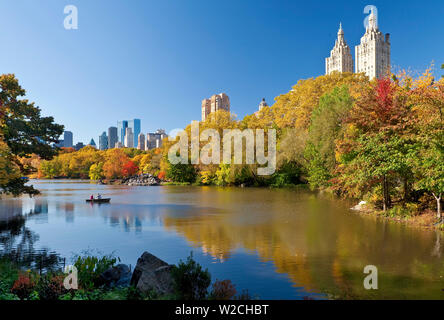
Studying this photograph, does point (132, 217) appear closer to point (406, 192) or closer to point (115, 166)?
point (406, 192)

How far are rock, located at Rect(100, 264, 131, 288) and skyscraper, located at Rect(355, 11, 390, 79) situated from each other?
148 metres

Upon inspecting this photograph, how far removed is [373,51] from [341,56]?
12.6 m

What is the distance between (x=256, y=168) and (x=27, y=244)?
125ft

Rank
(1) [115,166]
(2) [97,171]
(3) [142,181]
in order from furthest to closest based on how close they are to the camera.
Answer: (2) [97,171] < (1) [115,166] < (3) [142,181]

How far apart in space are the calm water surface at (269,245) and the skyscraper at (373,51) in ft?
442

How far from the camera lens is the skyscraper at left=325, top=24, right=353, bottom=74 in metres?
141

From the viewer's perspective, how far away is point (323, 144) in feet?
110

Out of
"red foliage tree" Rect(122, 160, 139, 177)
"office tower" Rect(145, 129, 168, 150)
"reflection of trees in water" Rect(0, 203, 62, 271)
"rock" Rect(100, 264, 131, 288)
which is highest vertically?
"office tower" Rect(145, 129, 168, 150)

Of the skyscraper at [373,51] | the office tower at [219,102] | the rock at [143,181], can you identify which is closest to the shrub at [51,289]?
the rock at [143,181]

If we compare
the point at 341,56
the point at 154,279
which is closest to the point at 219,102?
the point at 341,56

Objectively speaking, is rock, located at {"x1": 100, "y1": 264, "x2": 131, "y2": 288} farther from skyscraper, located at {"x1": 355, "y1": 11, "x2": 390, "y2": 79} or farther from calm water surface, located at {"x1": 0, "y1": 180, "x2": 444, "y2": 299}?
skyscraper, located at {"x1": 355, "y1": 11, "x2": 390, "y2": 79}

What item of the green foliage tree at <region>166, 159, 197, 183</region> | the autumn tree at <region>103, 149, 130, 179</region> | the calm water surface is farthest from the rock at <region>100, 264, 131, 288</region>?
the autumn tree at <region>103, 149, 130, 179</region>

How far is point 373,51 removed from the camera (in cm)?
13688
